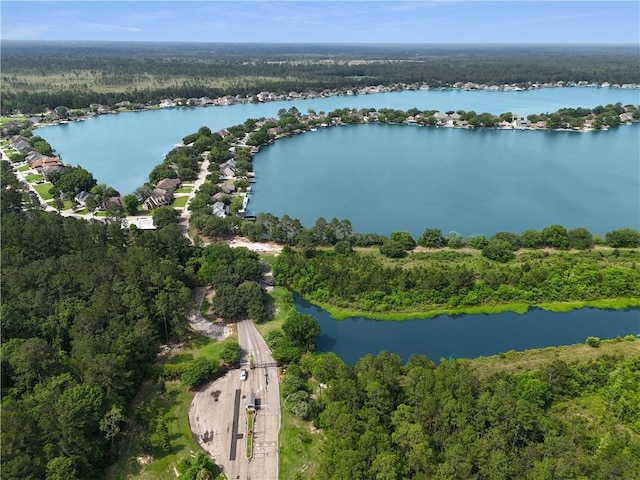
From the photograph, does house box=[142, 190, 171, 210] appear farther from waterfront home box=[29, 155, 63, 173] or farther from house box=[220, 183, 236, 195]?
waterfront home box=[29, 155, 63, 173]

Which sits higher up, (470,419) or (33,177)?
(33,177)

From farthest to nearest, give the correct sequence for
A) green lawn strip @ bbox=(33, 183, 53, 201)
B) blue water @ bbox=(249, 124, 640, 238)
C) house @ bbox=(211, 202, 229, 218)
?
1. green lawn strip @ bbox=(33, 183, 53, 201)
2. blue water @ bbox=(249, 124, 640, 238)
3. house @ bbox=(211, 202, 229, 218)

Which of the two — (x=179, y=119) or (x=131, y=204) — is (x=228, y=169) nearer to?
(x=131, y=204)

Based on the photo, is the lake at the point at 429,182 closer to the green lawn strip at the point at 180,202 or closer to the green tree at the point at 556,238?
the green tree at the point at 556,238

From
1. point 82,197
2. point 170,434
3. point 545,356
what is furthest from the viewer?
point 82,197

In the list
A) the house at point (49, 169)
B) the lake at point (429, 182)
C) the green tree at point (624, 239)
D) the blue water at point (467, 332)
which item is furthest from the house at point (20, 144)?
the green tree at point (624, 239)

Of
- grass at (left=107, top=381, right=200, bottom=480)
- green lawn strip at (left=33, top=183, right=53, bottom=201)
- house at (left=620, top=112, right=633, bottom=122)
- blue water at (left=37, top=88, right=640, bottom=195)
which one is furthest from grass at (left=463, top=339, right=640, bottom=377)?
house at (left=620, top=112, right=633, bottom=122)

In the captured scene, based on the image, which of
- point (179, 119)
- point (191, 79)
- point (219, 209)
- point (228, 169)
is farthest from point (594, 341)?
point (191, 79)

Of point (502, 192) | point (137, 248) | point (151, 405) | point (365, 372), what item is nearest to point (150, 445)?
point (151, 405)
